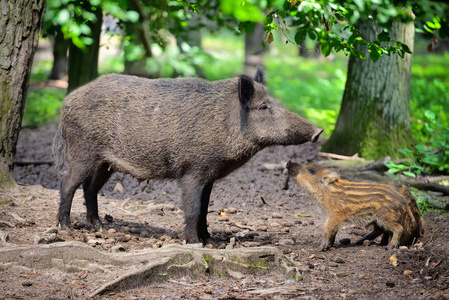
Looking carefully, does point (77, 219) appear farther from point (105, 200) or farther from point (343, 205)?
point (343, 205)

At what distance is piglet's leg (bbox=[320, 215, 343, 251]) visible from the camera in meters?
5.29

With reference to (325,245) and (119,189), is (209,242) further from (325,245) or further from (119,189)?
A: (119,189)

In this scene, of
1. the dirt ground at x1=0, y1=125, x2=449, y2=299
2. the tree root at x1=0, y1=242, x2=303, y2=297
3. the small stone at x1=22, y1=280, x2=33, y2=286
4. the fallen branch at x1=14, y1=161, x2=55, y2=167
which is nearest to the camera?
the small stone at x1=22, y1=280, x2=33, y2=286

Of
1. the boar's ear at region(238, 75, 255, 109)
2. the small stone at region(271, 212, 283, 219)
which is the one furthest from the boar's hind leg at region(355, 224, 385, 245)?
the boar's ear at region(238, 75, 255, 109)

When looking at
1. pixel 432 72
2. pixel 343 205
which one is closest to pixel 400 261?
pixel 343 205

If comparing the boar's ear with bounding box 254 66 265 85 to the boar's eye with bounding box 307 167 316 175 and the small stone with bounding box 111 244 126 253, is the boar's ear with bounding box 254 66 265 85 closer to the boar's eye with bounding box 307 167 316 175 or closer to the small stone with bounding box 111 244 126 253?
the boar's eye with bounding box 307 167 316 175

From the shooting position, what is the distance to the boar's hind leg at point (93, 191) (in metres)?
5.93

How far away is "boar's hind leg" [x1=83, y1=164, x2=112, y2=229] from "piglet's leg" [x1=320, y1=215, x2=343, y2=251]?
255 cm

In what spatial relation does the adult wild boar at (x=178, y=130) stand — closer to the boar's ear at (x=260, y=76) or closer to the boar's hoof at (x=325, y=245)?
the boar's ear at (x=260, y=76)

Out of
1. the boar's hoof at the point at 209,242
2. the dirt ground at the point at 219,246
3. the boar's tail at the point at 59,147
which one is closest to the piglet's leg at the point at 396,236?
the dirt ground at the point at 219,246

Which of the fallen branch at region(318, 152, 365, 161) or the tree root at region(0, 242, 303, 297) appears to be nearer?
the tree root at region(0, 242, 303, 297)

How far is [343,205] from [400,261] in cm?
88

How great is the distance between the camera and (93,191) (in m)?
5.98

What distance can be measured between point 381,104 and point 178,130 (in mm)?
4532
